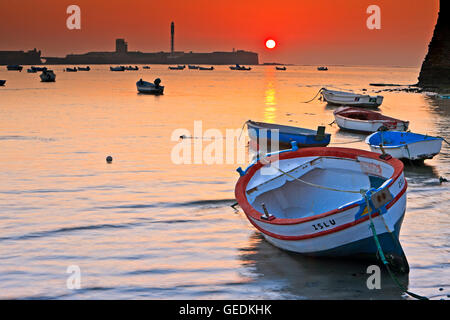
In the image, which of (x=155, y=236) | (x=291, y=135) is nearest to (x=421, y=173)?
(x=291, y=135)

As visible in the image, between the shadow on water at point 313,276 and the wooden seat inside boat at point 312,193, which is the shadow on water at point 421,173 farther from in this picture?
the shadow on water at point 313,276

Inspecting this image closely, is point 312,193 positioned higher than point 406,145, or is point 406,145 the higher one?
point 406,145

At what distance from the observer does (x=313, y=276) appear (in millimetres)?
9539

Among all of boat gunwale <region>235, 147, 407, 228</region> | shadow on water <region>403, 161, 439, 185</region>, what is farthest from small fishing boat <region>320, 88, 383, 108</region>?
boat gunwale <region>235, 147, 407, 228</region>

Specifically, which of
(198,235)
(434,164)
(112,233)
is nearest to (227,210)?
(198,235)

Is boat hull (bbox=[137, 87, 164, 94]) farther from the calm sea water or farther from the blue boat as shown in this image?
the calm sea water

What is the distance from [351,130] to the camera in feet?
98.9

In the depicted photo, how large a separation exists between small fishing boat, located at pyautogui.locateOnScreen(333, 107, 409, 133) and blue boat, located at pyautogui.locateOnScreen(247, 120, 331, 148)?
511 cm

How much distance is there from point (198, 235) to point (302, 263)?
2.64m

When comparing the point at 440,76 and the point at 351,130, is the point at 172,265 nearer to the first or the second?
the point at 351,130

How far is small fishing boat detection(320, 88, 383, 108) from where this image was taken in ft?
155

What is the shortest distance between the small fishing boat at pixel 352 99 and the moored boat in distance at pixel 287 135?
24.0m

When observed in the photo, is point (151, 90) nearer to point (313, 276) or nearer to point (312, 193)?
point (312, 193)

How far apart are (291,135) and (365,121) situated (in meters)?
6.80
